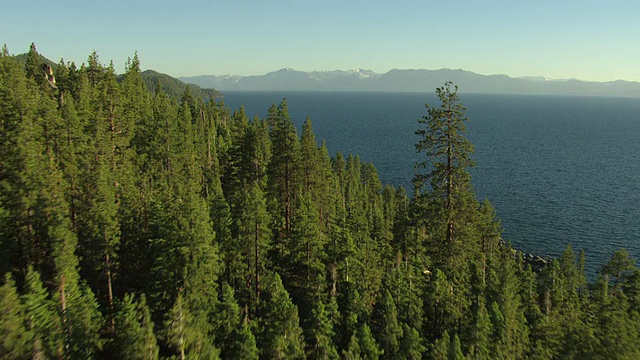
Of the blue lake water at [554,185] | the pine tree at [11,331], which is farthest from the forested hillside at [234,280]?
the blue lake water at [554,185]

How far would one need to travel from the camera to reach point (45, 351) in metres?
18.0

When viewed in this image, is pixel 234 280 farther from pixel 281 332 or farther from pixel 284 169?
pixel 284 169

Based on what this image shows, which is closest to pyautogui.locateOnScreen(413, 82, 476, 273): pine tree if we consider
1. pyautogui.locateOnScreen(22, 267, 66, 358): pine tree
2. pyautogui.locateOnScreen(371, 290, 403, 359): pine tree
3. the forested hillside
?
the forested hillside

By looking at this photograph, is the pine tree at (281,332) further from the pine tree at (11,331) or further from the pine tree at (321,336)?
the pine tree at (11,331)

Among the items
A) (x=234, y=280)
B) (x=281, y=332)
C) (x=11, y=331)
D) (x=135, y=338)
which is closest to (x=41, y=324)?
(x=11, y=331)

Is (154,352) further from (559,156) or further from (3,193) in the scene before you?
(559,156)

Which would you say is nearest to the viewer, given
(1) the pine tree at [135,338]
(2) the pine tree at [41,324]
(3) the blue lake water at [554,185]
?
(1) the pine tree at [135,338]

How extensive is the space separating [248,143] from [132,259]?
24.7 meters

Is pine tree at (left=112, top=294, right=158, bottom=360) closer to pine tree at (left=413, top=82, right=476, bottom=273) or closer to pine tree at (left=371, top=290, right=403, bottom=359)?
pine tree at (left=371, top=290, right=403, bottom=359)

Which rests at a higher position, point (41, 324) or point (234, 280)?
point (41, 324)

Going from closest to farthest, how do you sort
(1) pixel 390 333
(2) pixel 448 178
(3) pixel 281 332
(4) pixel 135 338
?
1. (4) pixel 135 338
2. (3) pixel 281 332
3. (1) pixel 390 333
4. (2) pixel 448 178

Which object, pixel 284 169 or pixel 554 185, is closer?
pixel 284 169

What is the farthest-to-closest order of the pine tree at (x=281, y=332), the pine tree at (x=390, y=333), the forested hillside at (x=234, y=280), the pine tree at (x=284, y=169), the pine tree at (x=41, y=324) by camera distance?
1. the pine tree at (x=284, y=169)
2. the pine tree at (x=390, y=333)
3. the pine tree at (x=281, y=332)
4. the forested hillside at (x=234, y=280)
5. the pine tree at (x=41, y=324)

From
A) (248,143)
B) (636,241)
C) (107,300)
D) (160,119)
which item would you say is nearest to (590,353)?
(107,300)
